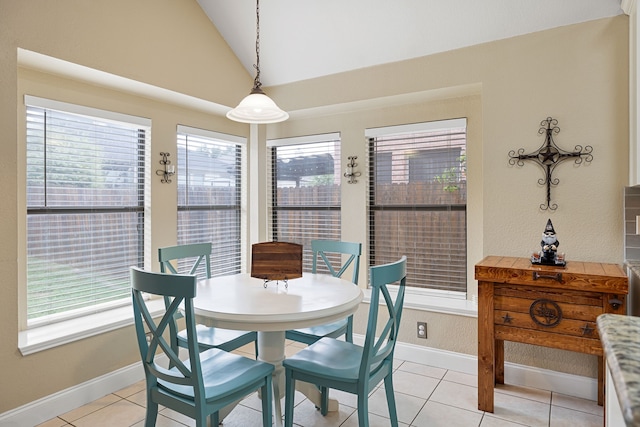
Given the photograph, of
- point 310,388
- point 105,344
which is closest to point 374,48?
point 310,388

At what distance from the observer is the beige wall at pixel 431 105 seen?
7.38 feet

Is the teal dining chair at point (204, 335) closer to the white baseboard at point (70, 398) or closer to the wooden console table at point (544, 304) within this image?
the white baseboard at point (70, 398)

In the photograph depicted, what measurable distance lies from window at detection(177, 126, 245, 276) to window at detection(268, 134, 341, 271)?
403mm

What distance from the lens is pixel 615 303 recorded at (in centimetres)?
213

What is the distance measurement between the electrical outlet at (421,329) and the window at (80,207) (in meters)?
2.34

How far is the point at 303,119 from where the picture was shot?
4004mm

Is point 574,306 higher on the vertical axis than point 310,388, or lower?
higher

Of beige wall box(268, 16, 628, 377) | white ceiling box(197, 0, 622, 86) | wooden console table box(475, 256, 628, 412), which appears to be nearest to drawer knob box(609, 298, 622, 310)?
wooden console table box(475, 256, 628, 412)

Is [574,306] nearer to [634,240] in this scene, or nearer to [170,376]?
[634,240]

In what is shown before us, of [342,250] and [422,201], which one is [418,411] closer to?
[342,250]

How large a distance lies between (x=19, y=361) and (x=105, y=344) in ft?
1.66

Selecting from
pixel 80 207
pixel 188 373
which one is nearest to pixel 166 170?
pixel 80 207

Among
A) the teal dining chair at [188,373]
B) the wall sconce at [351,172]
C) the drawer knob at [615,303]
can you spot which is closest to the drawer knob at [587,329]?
the drawer knob at [615,303]

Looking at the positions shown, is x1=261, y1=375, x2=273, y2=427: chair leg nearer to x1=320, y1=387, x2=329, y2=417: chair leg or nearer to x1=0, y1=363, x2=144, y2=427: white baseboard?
x1=320, y1=387, x2=329, y2=417: chair leg
